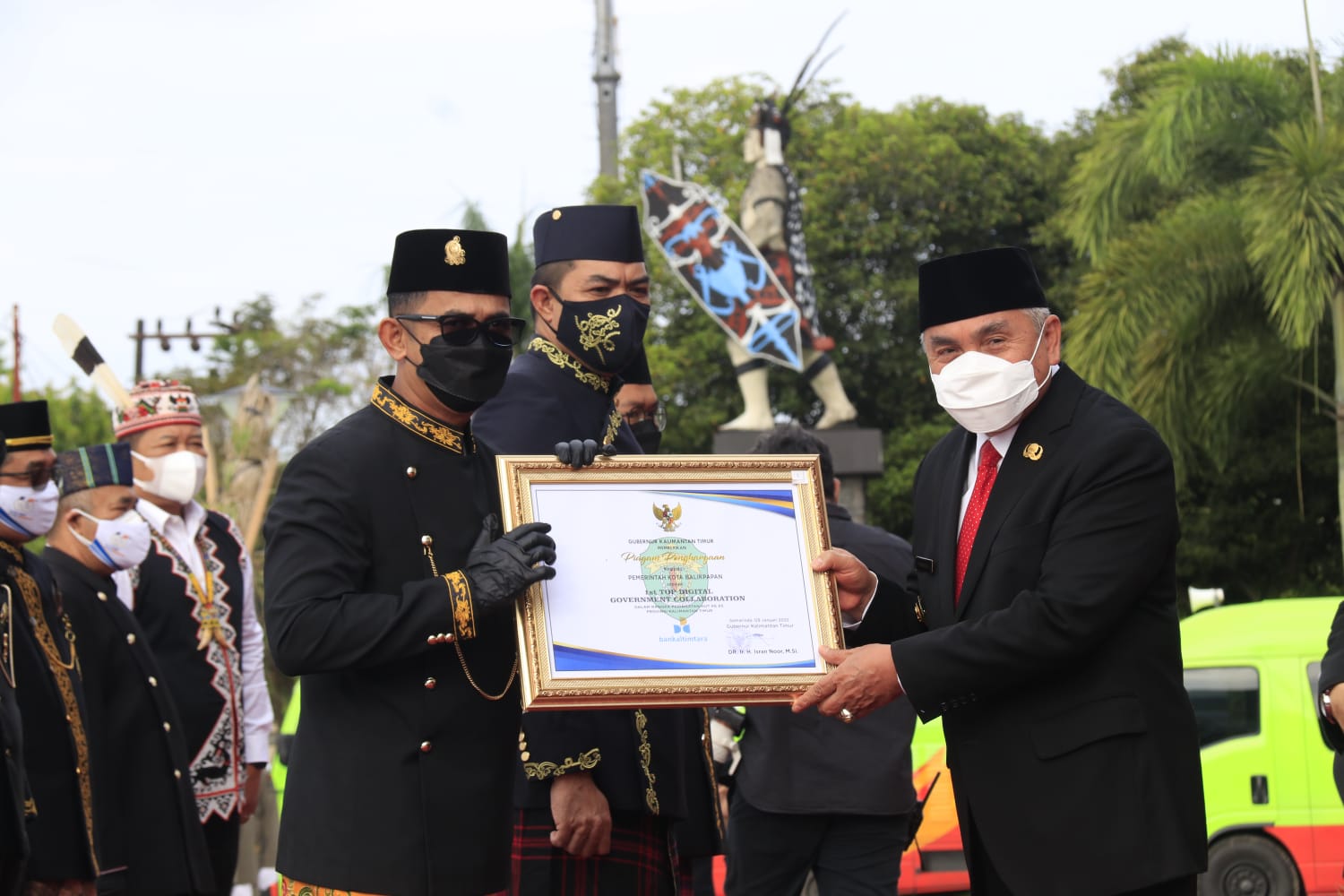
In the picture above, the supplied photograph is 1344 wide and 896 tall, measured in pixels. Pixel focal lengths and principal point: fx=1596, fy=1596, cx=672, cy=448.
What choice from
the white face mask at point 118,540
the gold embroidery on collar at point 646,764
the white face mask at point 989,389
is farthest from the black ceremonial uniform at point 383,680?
the white face mask at point 118,540

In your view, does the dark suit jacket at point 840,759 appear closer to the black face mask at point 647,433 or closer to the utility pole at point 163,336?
the black face mask at point 647,433

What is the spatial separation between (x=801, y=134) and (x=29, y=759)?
29.4 m

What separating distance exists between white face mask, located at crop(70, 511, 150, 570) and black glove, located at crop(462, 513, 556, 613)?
2977mm

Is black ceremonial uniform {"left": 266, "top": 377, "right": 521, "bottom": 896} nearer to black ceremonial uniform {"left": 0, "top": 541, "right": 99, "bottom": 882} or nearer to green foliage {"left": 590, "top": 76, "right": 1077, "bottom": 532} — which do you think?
black ceremonial uniform {"left": 0, "top": 541, "right": 99, "bottom": 882}

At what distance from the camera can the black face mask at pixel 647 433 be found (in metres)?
6.32

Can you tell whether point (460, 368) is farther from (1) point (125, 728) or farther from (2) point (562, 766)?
(1) point (125, 728)

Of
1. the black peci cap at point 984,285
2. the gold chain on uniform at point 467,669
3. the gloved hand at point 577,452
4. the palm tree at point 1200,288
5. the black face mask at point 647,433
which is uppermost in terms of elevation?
the palm tree at point 1200,288

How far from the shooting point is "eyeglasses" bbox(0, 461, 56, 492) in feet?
17.8

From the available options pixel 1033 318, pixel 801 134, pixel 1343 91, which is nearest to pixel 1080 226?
pixel 1343 91

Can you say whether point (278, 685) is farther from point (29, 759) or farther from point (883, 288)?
point (883, 288)

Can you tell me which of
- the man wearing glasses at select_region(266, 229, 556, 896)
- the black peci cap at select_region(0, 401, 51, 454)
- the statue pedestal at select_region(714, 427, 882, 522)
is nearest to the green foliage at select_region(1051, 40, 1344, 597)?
the statue pedestal at select_region(714, 427, 882, 522)

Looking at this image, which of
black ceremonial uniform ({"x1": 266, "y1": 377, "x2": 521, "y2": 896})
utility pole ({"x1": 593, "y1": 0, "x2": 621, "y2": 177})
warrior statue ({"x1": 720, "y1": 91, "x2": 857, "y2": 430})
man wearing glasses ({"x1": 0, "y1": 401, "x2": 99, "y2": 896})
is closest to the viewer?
black ceremonial uniform ({"x1": 266, "y1": 377, "x2": 521, "y2": 896})

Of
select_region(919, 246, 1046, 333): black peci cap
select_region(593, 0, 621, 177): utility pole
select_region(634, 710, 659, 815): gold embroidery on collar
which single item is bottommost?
select_region(634, 710, 659, 815): gold embroidery on collar

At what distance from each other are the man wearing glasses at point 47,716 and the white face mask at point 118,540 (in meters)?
0.69
